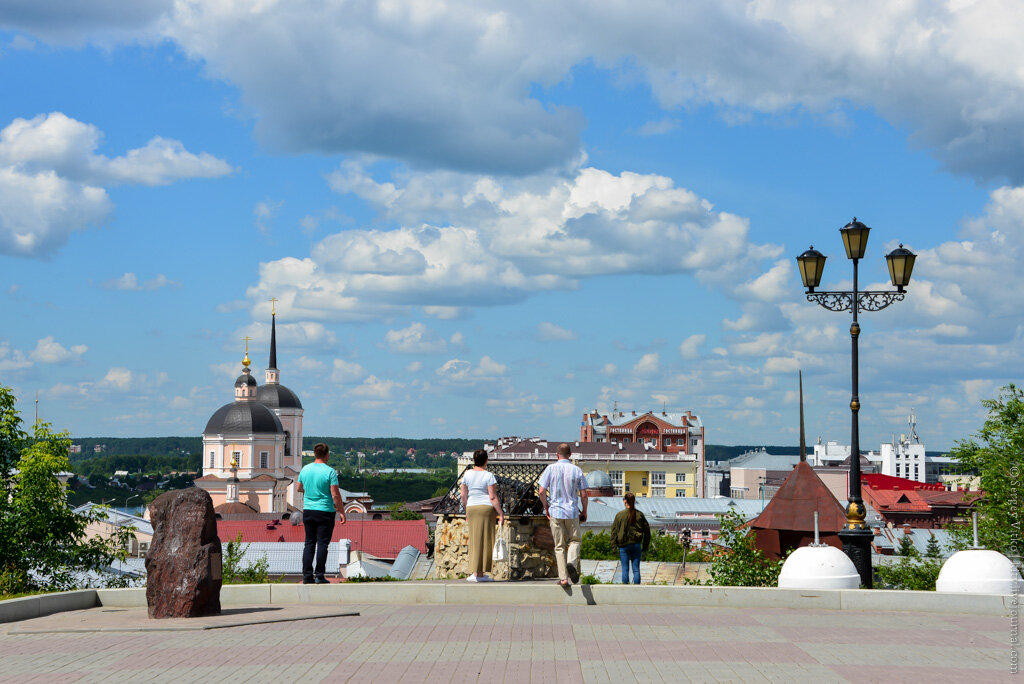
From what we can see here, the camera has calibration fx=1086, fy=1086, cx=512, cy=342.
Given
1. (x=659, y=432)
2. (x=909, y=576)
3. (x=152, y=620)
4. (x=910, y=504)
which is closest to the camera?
(x=152, y=620)

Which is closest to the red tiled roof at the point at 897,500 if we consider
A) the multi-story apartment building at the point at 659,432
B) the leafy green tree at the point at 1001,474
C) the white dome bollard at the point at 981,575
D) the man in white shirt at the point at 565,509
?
the multi-story apartment building at the point at 659,432

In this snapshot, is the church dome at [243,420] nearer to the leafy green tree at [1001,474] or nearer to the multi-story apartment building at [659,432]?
the multi-story apartment building at [659,432]

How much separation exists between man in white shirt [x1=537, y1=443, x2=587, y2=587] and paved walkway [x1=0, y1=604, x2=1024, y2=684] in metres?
0.51

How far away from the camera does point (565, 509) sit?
40.0 feet

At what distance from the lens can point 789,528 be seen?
1933 centimetres

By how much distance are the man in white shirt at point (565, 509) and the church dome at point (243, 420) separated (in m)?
104

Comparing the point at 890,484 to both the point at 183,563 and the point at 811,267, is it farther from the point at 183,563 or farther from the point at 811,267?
the point at 183,563

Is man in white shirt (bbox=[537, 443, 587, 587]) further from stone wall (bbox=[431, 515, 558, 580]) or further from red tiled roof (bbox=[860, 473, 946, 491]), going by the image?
red tiled roof (bbox=[860, 473, 946, 491])

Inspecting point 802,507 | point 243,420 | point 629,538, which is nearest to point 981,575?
point 629,538

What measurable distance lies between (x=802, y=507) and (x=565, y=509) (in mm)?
8583

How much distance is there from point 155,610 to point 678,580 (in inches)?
351

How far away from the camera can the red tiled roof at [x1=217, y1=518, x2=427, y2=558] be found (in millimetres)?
70125

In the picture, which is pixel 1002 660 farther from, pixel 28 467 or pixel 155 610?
pixel 28 467

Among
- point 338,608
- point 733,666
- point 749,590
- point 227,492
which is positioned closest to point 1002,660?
point 733,666
